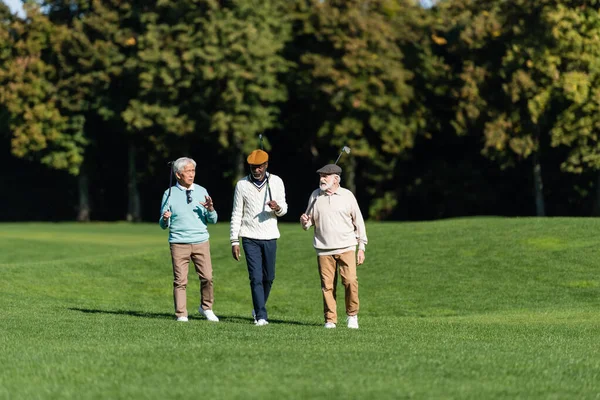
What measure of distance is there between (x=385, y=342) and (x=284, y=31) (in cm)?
4829

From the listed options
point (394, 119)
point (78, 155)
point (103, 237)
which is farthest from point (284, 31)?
point (103, 237)

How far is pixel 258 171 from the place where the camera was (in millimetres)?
15500

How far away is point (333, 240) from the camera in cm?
1520

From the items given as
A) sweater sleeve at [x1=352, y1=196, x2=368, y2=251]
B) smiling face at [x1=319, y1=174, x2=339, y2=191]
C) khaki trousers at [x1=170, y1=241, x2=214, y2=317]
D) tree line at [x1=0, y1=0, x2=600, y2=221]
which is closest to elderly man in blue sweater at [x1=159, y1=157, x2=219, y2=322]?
khaki trousers at [x1=170, y1=241, x2=214, y2=317]

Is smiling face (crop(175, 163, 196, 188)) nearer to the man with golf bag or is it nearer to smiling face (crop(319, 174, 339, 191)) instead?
the man with golf bag

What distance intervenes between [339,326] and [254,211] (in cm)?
190

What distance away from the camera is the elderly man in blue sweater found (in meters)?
16.0

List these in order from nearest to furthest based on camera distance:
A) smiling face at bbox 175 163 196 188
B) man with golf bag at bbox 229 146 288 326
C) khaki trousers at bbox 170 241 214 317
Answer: man with golf bag at bbox 229 146 288 326 → smiling face at bbox 175 163 196 188 → khaki trousers at bbox 170 241 214 317

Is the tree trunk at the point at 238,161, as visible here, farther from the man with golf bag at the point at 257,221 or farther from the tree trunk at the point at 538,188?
the man with golf bag at the point at 257,221

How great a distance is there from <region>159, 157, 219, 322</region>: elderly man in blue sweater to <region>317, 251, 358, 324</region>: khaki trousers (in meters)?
1.71

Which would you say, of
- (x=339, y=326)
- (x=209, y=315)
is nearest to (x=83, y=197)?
(x=209, y=315)

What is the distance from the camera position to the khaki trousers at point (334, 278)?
15.3 m

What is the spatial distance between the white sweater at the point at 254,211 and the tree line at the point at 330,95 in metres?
36.9

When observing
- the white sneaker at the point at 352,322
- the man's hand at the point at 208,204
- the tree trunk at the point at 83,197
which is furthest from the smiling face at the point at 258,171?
the tree trunk at the point at 83,197
